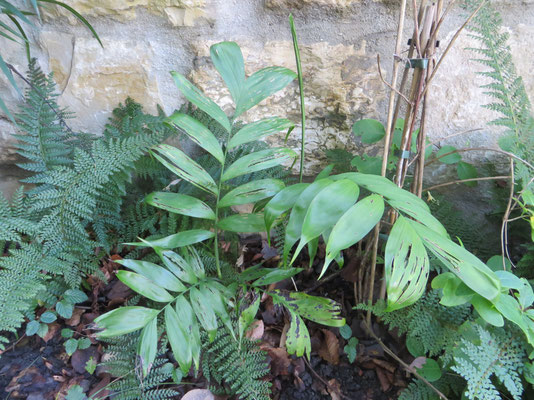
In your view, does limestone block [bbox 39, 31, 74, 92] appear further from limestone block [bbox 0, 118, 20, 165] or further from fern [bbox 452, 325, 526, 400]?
fern [bbox 452, 325, 526, 400]

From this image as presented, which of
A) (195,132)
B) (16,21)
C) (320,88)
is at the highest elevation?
(16,21)

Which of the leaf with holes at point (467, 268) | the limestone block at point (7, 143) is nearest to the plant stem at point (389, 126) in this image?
the leaf with holes at point (467, 268)

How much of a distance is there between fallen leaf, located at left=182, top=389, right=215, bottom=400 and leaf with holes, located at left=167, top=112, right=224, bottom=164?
0.63m

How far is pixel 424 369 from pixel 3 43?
1.63 metres

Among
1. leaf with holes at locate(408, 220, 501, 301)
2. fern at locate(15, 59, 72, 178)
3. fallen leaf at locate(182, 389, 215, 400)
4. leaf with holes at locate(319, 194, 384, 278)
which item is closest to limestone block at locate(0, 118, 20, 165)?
fern at locate(15, 59, 72, 178)

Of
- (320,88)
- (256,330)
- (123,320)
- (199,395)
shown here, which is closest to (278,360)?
(256,330)

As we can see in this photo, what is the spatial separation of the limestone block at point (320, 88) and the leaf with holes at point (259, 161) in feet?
1.35

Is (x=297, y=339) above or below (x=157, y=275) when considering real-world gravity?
below

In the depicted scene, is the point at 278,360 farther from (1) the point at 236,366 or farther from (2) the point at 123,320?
(2) the point at 123,320

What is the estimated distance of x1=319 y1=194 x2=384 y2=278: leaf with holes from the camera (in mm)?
633

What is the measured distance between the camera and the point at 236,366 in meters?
1.03

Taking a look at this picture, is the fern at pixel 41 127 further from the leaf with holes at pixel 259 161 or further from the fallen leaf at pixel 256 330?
the fallen leaf at pixel 256 330

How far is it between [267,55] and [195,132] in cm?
48

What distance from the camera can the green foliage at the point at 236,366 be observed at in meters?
0.99
